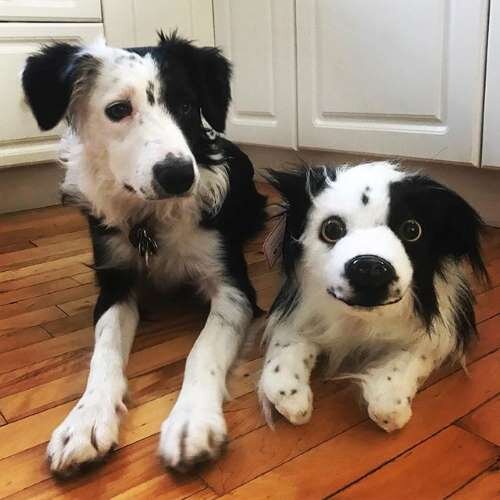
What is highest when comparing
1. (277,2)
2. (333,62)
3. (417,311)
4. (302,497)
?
(277,2)

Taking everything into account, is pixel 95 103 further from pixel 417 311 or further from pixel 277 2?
pixel 277 2

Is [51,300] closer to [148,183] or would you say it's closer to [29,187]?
[148,183]

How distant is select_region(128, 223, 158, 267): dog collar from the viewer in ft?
5.24

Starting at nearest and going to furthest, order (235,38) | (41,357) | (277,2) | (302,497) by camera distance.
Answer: (302,497) < (41,357) < (277,2) < (235,38)

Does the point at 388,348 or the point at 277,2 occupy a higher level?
the point at 277,2

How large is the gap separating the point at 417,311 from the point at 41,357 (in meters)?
0.83

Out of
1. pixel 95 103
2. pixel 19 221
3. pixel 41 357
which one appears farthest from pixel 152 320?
pixel 19 221

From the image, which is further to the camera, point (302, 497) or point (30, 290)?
point (30, 290)

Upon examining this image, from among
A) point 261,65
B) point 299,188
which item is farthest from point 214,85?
point 261,65

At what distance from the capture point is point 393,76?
2.31 metres

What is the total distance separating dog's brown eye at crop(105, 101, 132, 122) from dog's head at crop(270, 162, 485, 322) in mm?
410

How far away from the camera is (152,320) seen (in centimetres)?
161

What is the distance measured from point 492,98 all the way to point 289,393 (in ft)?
4.53

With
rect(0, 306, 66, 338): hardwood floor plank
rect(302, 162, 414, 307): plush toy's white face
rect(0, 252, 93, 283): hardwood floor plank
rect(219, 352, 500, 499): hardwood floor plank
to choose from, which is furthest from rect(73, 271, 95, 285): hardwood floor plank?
rect(219, 352, 500, 499): hardwood floor plank
